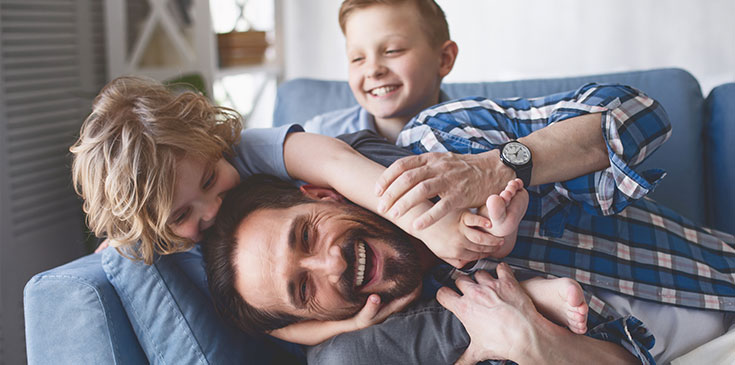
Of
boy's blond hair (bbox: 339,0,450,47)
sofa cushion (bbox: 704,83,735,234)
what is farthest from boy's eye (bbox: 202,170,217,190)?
sofa cushion (bbox: 704,83,735,234)

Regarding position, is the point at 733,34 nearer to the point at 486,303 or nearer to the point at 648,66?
the point at 648,66

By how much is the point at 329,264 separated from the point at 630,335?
23.9 inches

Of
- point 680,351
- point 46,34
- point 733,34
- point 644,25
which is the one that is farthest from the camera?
point 644,25

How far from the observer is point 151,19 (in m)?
2.71

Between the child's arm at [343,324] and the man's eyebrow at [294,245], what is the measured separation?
0.08 m

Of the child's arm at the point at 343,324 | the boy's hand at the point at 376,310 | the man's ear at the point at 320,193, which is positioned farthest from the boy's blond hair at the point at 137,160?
the boy's hand at the point at 376,310

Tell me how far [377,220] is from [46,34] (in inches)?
73.9

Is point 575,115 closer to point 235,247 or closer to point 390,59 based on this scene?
point 390,59

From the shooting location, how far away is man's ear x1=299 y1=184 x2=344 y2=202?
4.37 ft

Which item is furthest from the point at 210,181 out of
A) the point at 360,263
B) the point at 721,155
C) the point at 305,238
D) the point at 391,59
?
the point at 721,155

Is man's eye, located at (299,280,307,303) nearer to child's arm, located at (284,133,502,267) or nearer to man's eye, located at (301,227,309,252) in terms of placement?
man's eye, located at (301,227,309,252)

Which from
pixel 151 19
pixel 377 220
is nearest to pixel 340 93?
pixel 377 220

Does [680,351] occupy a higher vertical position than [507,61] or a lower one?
lower

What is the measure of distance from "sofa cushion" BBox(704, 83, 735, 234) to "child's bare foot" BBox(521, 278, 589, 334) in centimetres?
91
